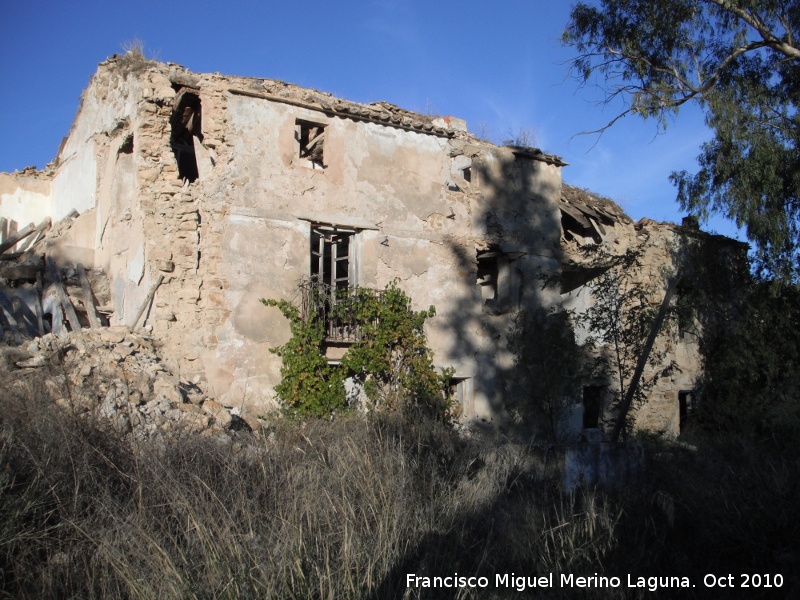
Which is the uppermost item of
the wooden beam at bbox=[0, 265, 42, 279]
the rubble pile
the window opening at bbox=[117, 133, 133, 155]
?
the window opening at bbox=[117, 133, 133, 155]

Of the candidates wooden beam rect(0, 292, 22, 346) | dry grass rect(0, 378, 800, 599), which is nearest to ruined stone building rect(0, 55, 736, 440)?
wooden beam rect(0, 292, 22, 346)

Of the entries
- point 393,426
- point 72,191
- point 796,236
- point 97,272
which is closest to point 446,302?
point 393,426

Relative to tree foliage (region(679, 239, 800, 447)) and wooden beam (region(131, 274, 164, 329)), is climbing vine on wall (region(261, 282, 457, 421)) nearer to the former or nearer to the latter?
wooden beam (region(131, 274, 164, 329))

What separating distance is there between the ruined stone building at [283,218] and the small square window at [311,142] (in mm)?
29

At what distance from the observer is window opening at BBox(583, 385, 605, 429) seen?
16.4 m

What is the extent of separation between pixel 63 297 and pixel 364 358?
5.49 metres

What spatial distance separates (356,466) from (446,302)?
7956 millimetres

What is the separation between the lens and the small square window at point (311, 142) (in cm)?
1338

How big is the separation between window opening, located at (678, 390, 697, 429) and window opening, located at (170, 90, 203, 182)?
1316 cm

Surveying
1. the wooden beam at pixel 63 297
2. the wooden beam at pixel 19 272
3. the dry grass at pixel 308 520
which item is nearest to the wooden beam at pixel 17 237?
the wooden beam at pixel 19 272

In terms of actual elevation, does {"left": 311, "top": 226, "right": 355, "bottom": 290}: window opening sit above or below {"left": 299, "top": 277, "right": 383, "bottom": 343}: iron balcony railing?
above

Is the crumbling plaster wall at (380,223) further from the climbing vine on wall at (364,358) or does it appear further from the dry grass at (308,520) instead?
the dry grass at (308,520)

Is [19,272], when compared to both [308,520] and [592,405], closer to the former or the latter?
[308,520]

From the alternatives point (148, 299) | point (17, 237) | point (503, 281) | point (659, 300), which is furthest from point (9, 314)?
point (659, 300)
